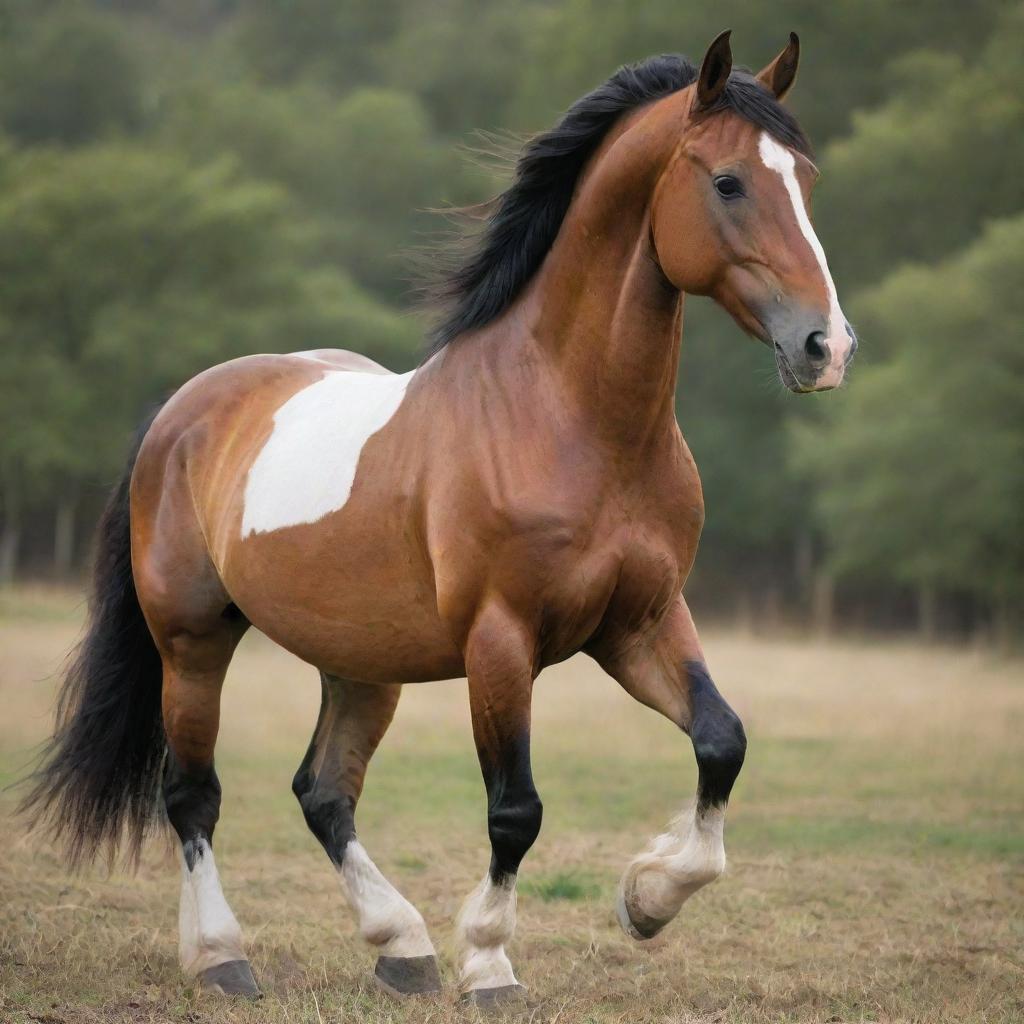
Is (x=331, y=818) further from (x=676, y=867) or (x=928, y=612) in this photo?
(x=928, y=612)

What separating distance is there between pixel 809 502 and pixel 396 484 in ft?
101

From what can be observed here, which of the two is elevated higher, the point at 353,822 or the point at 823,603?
the point at 823,603

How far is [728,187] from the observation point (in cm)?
414

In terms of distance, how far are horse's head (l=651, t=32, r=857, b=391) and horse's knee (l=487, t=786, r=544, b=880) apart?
151cm

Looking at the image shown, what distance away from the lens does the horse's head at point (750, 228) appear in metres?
3.94

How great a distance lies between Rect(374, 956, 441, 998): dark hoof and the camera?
16.3 feet

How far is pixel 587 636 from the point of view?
14.8 feet

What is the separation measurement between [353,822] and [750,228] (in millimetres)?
2686

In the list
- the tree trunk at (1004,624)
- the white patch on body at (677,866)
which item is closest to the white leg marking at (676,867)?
the white patch on body at (677,866)

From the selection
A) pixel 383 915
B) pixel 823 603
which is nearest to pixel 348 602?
pixel 383 915

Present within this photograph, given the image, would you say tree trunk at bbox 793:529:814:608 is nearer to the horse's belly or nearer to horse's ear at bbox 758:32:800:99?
the horse's belly

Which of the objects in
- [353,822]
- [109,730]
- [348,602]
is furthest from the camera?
[109,730]

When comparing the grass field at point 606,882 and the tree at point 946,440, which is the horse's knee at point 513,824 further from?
the tree at point 946,440

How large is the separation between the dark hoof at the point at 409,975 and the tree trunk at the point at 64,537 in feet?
94.2
